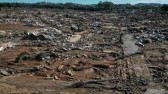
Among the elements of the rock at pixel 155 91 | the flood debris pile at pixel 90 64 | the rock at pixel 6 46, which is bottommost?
the rock at pixel 6 46

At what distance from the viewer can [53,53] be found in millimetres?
17531

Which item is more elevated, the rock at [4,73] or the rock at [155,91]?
the rock at [155,91]

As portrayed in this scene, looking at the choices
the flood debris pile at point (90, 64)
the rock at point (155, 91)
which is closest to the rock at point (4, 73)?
the flood debris pile at point (90, 64)

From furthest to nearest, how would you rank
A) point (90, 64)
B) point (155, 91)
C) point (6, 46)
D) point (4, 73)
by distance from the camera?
point (6, 46)
point (90, 64)
point (4, 73)
point (155, 91)

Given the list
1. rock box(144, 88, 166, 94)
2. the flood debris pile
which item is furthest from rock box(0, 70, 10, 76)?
rock box(144, 88, 166, 94)

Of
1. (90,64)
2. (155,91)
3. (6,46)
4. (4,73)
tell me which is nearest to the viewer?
(155,91)

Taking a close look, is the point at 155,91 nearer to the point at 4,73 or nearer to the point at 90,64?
the point at 90,64

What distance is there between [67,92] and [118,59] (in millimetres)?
6477

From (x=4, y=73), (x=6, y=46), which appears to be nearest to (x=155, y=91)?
(x=4, y=73)

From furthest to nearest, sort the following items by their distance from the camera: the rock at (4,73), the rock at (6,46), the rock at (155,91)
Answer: the rock at (6,46)
the rock at (4,73)
the rock at (155,91)

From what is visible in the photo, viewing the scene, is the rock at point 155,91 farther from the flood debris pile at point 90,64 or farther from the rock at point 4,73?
the rock at point 4,73

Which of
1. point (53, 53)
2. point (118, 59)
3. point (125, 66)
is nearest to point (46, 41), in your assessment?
point (53, 53)

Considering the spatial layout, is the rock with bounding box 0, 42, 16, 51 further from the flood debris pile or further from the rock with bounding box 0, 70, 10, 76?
the rock with bounding box 0, 70, 10, 76

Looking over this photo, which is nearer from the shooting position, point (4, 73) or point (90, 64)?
point (4, 73)
